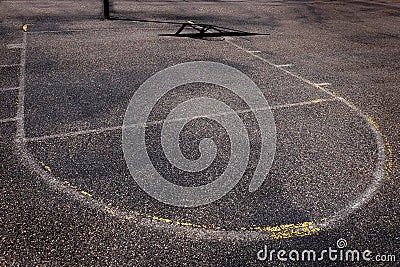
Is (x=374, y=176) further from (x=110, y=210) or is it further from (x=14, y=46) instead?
(x=14, y=46)

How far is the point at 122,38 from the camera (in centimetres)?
1262

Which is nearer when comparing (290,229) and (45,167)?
(290,229)

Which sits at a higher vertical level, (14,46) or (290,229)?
(14,46)

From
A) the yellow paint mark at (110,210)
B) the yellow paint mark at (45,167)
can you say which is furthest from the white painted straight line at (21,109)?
the yellow paint mark at (110,210)

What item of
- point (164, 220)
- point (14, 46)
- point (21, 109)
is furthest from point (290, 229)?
point (14, 46)

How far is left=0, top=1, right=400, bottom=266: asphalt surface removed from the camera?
14.5ft

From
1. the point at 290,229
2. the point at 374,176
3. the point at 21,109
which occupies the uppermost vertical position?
the point at 21,109

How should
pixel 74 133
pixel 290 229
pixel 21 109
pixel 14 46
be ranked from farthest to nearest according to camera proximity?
pixel 14 46 < pixel 21 109 < pixel 74 133 < pixel 290 229

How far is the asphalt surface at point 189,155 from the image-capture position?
441 centimetres

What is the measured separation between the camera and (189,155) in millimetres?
6086

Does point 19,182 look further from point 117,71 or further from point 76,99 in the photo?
point 117,71

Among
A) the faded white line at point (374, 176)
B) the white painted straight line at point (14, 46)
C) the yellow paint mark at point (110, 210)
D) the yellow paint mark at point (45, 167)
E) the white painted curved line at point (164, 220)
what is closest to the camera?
the white painted curved line at point (164, 220)

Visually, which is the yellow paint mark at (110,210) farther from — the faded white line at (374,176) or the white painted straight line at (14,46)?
the white painted straight line at (14,46)

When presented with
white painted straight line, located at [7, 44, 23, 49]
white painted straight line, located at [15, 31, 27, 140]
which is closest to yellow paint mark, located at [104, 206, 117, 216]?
white painted straight line, located at [15, 31, 27, 140]
